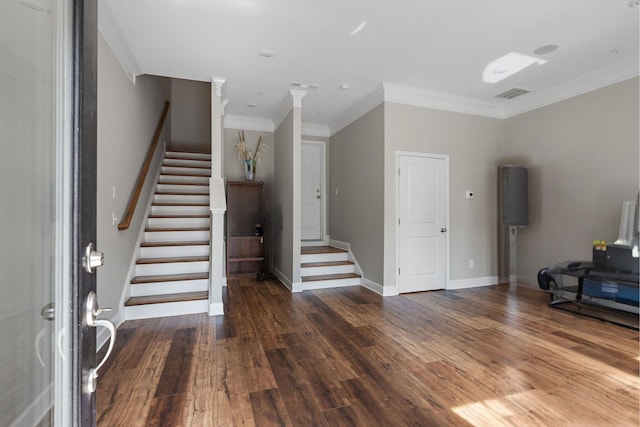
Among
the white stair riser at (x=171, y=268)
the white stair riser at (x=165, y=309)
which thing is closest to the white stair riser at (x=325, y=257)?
the white stair riser at (x=171, y=268)

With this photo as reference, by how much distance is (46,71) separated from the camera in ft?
2.43

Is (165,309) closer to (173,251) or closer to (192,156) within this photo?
(173,251)

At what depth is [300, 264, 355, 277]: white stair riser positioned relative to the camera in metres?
4.73

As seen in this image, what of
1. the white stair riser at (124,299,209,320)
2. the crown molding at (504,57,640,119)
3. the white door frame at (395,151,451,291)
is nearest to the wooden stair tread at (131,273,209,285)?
the white stair riser at (124,299,209,320)

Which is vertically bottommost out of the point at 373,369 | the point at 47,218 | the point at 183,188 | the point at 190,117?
the point at 373,369

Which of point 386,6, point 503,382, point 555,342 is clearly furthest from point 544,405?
point 386,6

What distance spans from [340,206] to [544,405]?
4131 millimetres

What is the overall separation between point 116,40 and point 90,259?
120 inches

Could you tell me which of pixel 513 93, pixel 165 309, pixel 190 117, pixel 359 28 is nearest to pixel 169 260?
pixel 165 309

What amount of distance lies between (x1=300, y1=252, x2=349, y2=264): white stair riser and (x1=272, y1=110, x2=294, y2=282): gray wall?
0.39m

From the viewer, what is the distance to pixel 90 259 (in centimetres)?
77

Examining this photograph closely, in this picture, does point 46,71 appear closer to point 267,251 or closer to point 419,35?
point 419,35

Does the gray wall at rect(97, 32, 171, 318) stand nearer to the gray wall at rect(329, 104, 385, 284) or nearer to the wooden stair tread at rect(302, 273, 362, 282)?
the wooden stair tread at rect(302, 273, 362, 282)

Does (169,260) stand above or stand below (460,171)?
A: below
